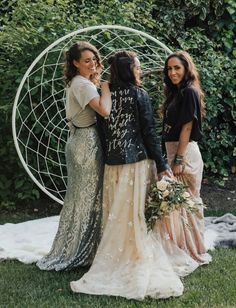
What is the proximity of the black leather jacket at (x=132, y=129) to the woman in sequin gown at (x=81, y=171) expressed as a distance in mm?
211

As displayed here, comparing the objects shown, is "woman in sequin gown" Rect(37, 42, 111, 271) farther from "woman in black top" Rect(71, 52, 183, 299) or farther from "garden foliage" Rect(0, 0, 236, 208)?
"garden foliage" Rect(0, 0, 236, 208)

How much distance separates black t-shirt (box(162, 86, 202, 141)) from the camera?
160 inches

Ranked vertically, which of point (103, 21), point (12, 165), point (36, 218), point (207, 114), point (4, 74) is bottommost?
point (36, 218)

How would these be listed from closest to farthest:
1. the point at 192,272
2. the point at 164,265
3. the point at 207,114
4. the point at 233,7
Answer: the point at 164,265
the point at 192,272
the point at 207,114
the point at 233,7

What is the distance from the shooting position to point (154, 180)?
3.95 metres

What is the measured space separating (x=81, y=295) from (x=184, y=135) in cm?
129

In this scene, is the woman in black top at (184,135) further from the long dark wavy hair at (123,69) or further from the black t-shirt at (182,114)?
the long dark wavy hair at (123,69)

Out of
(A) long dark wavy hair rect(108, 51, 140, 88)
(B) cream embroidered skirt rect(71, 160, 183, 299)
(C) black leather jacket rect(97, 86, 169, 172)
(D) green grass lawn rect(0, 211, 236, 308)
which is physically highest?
(A) long dark wavy hair rect(108, 51, 140, 88)

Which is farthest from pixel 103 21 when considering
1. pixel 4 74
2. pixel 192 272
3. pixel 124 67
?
pixel 192 272

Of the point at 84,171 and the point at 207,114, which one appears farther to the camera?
the point at 207,114

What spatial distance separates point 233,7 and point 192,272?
160 inches

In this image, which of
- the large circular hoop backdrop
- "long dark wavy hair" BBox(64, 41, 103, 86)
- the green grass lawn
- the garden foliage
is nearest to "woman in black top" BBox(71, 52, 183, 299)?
the green grass lawn

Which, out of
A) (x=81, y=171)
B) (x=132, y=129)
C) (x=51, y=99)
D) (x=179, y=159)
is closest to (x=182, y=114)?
(x=179, y=159)

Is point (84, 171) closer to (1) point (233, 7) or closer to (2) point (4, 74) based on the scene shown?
(2) point (4, 74)
